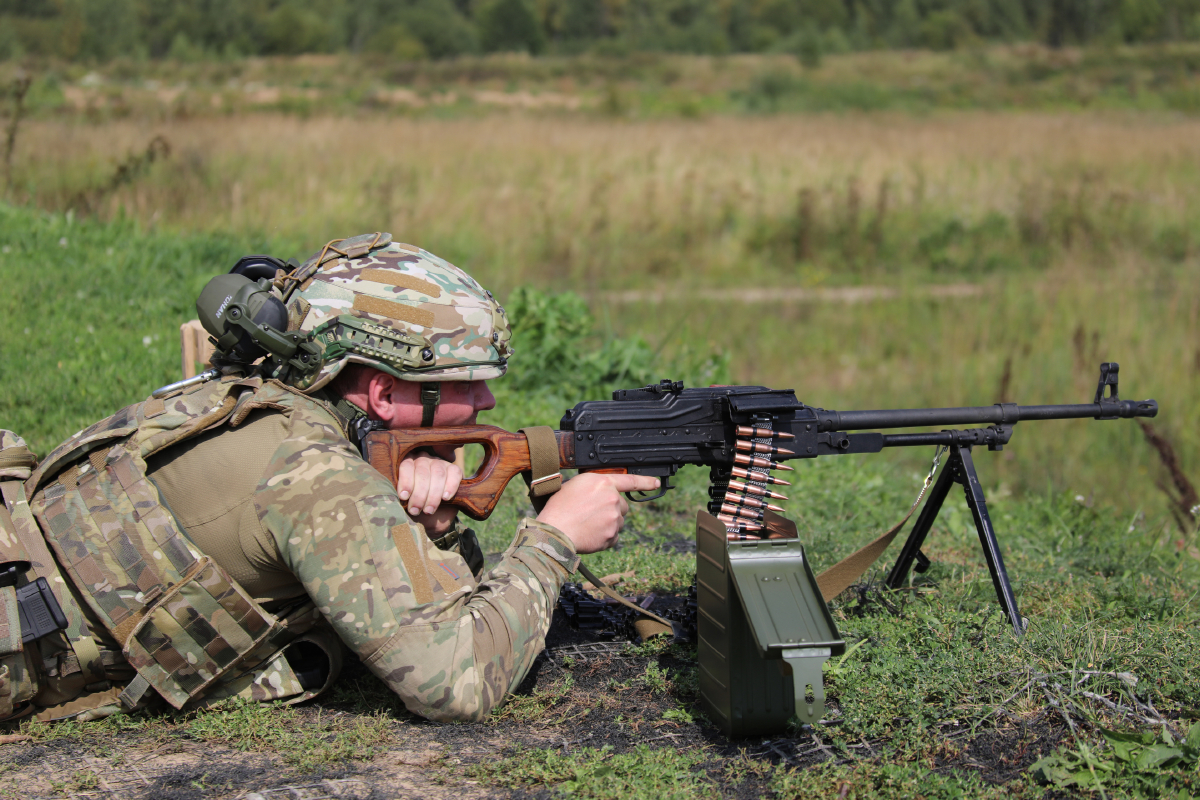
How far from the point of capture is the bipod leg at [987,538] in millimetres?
3871

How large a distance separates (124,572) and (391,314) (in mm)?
1121

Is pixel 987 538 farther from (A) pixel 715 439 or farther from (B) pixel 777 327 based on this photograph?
(B) pixel 777 327

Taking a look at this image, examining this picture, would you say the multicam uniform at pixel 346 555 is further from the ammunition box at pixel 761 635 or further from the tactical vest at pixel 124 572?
the ammunition box at pixel 761 635

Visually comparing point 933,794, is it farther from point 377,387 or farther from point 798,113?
point 798,113

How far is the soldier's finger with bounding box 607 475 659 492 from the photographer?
3590 mm

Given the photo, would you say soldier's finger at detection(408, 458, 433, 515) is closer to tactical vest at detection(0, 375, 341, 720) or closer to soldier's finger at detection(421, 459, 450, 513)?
soldier's finger at detection(421, 459, 450, 513)

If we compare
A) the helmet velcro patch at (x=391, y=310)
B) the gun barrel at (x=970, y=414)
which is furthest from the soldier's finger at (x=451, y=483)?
the gun barrel at (x=970, y=414)

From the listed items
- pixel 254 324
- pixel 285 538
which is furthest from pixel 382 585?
pixel 254 324

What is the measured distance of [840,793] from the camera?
2877 millimetres

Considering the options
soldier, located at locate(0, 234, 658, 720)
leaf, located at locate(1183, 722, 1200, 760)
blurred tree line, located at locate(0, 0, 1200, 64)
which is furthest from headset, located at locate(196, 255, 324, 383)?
blurred tree line, located at locate(0, 0, 1200, 64)

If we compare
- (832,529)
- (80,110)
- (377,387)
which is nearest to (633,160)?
(80,110)

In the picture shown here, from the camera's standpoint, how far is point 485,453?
3.47 m

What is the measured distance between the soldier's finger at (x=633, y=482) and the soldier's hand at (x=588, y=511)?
12 mm

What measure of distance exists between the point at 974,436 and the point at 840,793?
6.02ft
